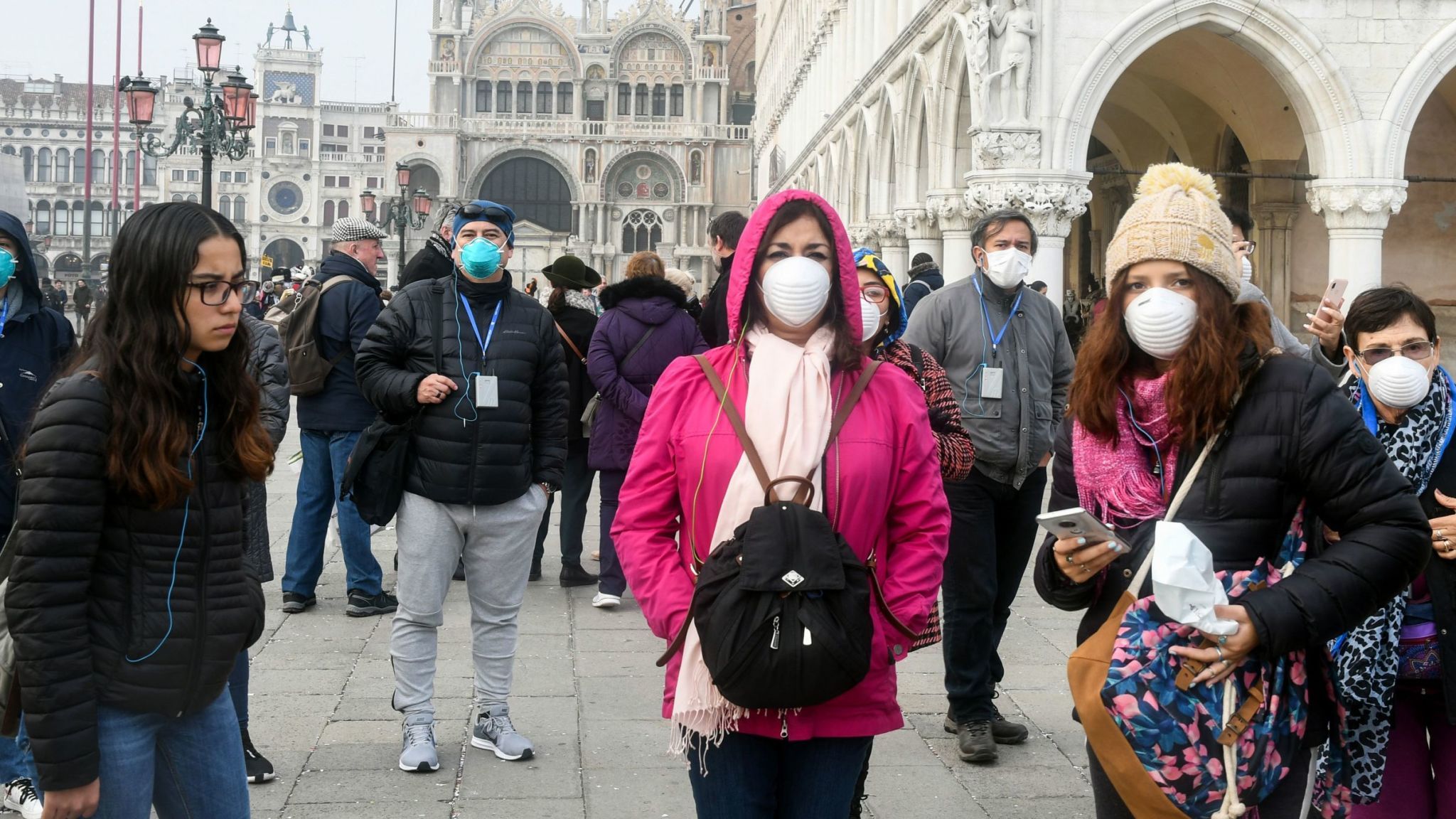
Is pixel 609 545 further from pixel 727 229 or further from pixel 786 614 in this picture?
pixel 786 614

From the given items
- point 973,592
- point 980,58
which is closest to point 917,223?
point 980,58

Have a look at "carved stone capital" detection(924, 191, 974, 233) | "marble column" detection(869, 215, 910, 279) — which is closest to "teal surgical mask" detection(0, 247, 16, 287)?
"carved stone capital" detection(924, 191, 974, 233)

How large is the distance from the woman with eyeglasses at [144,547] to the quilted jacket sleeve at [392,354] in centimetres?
193

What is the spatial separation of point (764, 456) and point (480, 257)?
2.33m

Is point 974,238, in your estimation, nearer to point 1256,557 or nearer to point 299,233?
point 1256,557

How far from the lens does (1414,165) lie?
16703 mm

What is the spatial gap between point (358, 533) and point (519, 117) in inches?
2658

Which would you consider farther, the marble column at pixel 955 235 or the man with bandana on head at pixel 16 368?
the marble column at pixel 955 235

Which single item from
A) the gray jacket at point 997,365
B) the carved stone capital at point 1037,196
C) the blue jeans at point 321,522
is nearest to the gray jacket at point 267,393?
the blue jeans at point 321,522

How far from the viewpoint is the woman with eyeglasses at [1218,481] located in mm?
2443

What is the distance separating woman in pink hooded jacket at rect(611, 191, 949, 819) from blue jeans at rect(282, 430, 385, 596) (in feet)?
14.6

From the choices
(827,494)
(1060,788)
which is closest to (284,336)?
(1060,788)

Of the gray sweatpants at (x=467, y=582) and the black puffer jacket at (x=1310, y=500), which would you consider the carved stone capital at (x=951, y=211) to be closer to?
the gray sweatpants at (x=467, y=582)

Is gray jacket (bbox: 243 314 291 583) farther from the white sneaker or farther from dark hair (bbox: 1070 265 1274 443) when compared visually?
dark hair (bbox: 1070 265 1274 443)
